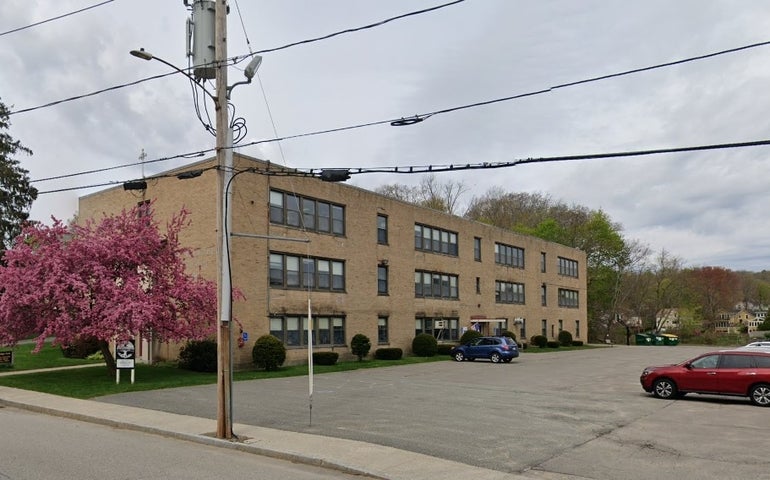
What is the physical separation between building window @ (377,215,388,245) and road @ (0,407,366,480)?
82.8 feet

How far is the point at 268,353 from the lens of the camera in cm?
2734

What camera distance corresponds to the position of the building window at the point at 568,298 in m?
64.1

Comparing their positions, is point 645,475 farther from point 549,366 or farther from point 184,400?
point 549,366

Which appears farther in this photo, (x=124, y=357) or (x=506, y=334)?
(x=506, y=334)

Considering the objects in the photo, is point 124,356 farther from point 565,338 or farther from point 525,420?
point 565,338

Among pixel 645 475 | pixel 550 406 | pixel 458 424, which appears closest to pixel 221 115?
pixel 458 424

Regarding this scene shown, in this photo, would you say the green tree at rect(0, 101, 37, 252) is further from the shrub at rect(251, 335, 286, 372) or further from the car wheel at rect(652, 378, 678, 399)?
the car wheel at rect(652, 378, 678, 399)

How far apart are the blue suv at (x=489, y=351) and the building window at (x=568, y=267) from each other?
2893 cm

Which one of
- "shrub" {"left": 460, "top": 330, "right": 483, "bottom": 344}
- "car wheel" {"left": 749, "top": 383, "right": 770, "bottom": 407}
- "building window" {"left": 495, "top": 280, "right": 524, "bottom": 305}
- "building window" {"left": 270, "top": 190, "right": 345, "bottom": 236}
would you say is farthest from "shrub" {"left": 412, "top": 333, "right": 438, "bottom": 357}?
"car wheel" {"left": 749, "top": 383, "right": 770, "bottom": 407}

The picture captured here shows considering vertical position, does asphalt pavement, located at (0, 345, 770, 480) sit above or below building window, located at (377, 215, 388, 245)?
below

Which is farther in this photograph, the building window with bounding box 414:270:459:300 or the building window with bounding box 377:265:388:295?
the building window with bounding box 414:270:459:300

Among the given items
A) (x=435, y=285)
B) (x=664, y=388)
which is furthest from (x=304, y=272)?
(x=664, y=388)

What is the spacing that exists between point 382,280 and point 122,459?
28.0 meters

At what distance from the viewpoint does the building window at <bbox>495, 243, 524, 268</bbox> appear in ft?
171
